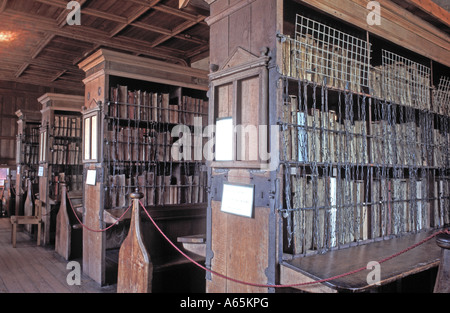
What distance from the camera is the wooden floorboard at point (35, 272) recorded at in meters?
3.69

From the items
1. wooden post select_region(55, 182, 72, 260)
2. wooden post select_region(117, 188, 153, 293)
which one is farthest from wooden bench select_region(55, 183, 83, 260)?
wooden post select_region(117, 188, 153, 293)

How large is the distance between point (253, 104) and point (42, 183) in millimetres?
5155

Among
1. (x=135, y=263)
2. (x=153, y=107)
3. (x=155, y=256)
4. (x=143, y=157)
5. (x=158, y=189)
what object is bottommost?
(x=155, y=256)

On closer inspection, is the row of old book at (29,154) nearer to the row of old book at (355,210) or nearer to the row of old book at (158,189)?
the row of old book at (158,189)

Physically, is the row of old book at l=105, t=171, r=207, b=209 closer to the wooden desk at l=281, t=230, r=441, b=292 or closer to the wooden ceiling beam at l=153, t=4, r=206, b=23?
the wooden ceiling beam at l=153, t=4, r=206, b=23

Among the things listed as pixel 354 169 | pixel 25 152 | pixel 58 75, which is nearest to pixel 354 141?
pixel 354 169

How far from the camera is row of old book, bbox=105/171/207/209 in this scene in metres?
4.15

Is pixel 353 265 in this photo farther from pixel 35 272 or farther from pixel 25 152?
pixel 25 152

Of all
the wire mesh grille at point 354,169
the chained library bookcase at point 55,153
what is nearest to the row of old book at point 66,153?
the chained library bookcase at point 55,153

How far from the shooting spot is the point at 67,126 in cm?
619

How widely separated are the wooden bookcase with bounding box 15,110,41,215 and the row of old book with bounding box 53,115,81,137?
2131 millimetres

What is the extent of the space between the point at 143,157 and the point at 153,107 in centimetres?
65
